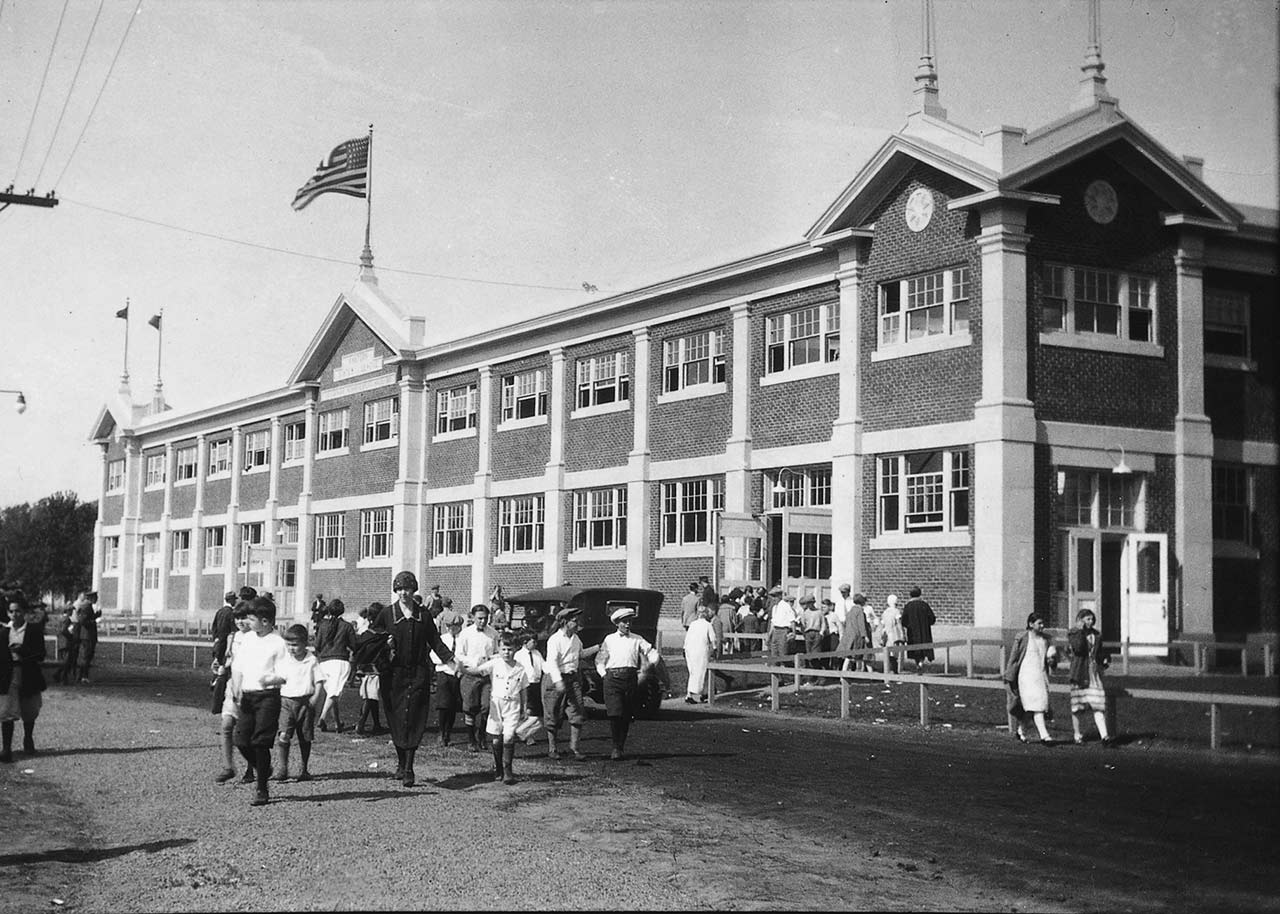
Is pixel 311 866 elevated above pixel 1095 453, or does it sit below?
below

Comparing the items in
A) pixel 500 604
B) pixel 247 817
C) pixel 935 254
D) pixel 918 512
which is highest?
pixel 935 254

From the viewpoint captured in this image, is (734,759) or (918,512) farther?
(918,512)

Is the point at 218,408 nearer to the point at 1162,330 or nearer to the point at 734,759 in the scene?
the point at 1162,330

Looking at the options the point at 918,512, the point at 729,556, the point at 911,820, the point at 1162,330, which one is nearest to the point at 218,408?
the point at 729,556

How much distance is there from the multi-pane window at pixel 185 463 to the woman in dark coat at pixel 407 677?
56.3 meters

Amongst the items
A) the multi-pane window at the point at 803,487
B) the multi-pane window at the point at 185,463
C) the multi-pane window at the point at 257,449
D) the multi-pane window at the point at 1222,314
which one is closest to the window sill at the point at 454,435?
the multi-pane window at the point at 257,449

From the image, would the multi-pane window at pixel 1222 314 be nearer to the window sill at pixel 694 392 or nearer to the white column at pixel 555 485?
the window sill at pixel 694 392

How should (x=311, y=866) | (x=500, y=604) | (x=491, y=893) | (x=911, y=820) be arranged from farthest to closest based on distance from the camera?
1. (x=500, y=604)
2. (x=911, y=820)
3. (x=311, y=866)
4. (x=491, y=893)

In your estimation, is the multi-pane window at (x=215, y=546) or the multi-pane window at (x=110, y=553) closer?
the multi-pane window at (x=215, y=546)

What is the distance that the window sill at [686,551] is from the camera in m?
36.2

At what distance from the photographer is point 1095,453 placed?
28.4 meters

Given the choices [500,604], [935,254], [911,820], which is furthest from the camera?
[935,254]

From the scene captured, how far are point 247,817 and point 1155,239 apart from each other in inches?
818

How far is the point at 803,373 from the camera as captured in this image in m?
33.3
